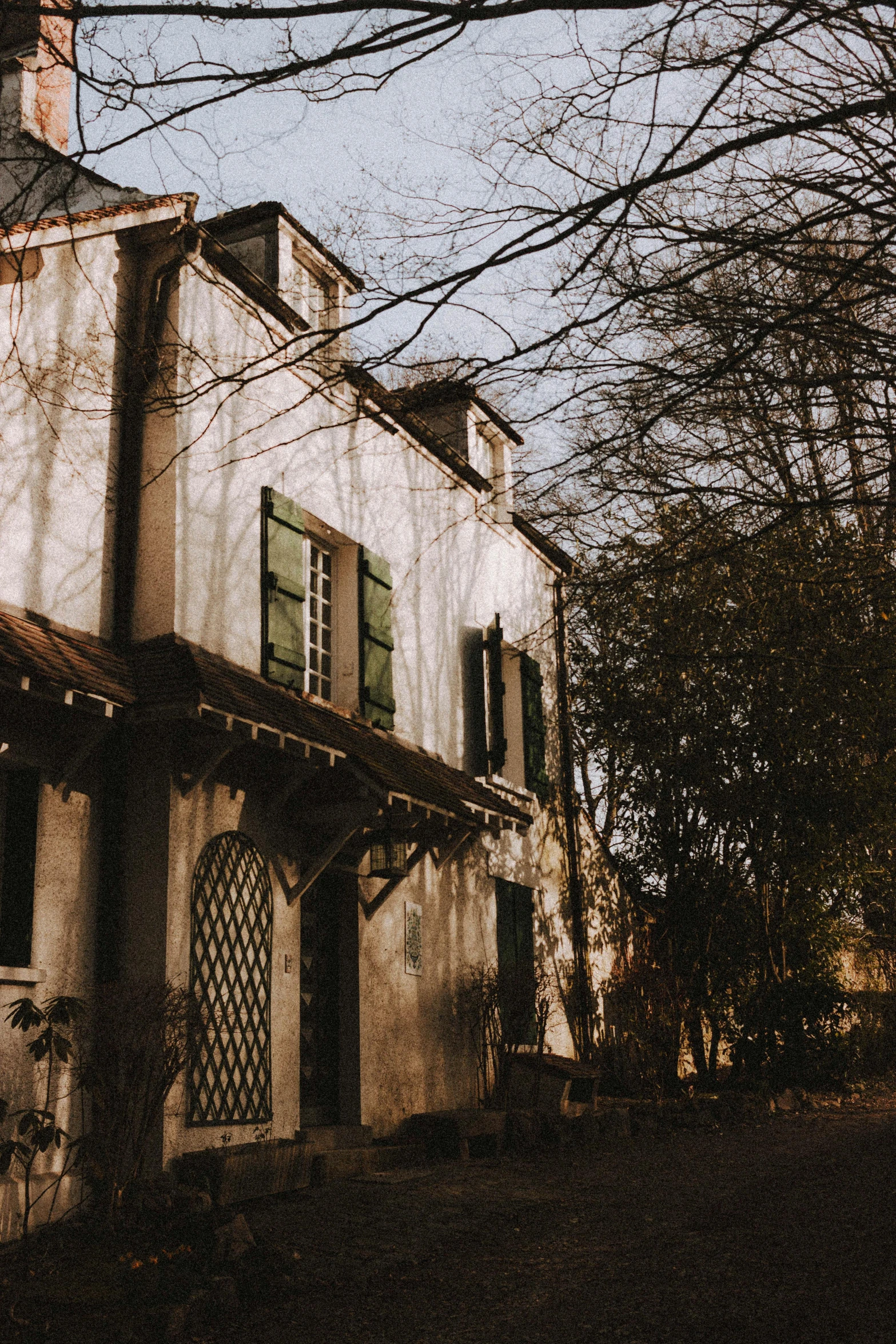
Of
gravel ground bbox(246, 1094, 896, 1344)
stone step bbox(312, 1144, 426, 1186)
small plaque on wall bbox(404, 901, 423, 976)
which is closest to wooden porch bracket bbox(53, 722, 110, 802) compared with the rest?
gravel ground bbox(246, 1094, 896, 1344)

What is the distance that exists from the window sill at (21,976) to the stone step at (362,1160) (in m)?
2.33

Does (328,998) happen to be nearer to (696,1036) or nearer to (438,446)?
(696,1036)

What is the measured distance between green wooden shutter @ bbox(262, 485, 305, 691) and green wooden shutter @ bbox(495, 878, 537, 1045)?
3.64m

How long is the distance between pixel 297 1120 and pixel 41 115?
6301mm

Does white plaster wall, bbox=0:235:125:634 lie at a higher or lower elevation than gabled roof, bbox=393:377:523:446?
higher

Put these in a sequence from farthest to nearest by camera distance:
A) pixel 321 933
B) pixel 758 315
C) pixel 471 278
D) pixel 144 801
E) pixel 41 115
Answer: pixel 321 933 < pixel 144 801 < pixel 758 315 < pixel 41 115 < pixel 471 278

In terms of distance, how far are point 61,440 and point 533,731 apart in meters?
6.99

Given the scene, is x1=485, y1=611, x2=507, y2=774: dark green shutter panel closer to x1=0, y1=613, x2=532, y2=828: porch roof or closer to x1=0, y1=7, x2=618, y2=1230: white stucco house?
x1=0, y1=7, x2=618, y2=1230: white stucco house

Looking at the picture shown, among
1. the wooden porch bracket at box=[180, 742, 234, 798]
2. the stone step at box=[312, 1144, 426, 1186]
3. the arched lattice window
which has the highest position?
the wooden porch bracket at box=[180, 742, 234, 798]

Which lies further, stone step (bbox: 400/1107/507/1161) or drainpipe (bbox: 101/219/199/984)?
stone step (bbox: 400/1107/507/1161)

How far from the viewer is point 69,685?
6297 mm

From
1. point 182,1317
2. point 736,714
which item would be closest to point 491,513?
point 736,714

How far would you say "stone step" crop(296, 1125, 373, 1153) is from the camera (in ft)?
26.7

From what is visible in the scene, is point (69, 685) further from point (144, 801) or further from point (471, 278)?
point (471, 278)
